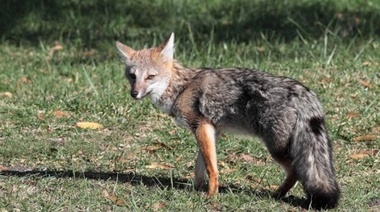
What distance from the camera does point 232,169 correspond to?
827 centimetres

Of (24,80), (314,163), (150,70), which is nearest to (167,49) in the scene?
(150,70)

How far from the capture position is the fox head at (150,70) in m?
7.64

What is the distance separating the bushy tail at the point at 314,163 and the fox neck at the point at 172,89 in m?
1.07

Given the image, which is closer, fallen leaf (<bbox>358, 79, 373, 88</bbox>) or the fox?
the fox

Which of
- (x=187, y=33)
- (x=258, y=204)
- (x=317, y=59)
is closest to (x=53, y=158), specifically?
(x=258, y=204)

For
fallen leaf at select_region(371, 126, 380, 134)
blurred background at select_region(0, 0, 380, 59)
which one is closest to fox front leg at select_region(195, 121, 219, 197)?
fallen leaf at select_region(371, 126, 380, 134)

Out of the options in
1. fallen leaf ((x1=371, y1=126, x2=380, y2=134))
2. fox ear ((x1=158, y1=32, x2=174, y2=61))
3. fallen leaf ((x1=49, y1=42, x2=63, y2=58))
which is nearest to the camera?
fox ear ((x1=158, y1=32, x2=174, y2=61))

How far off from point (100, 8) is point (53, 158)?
6401 mm

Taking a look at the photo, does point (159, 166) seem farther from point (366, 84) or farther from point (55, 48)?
point (55, 48)

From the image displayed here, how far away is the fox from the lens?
7.00 meters

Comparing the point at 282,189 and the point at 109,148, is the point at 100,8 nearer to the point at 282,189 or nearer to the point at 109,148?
the point at 109,148

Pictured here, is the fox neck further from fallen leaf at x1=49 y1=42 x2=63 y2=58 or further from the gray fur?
fallen leaf at x1=49 y1=42 x2=63 y2=58

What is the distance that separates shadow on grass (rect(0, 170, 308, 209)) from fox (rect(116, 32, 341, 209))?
0.39ft

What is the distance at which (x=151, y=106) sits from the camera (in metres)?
9.66
